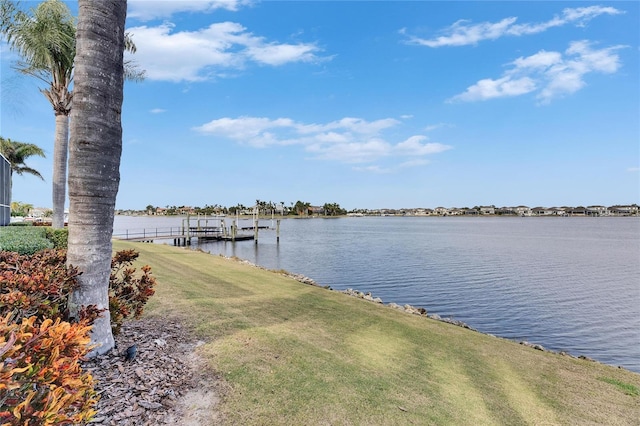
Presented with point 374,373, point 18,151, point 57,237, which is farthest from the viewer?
point 18,151

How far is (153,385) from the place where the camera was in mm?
4734

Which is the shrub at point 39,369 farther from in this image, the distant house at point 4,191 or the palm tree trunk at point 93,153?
the distant house at point 4,191

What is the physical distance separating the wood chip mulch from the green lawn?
0.88 feet

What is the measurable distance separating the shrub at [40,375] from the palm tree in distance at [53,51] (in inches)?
662

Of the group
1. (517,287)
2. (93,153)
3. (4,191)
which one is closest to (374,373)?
(93,153)

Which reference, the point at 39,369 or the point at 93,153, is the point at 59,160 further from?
the point at 39,369

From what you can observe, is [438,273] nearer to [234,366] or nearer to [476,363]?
[476,363]

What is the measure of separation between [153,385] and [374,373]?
345 centimetres

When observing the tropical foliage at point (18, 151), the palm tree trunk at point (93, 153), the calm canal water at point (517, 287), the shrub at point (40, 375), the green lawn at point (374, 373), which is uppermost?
the tropical foliage at point (18, 151)

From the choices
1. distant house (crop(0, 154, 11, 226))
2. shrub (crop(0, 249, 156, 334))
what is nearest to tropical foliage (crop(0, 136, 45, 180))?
distant house (crop(0, 154, 11, 226))

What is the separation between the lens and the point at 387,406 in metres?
5.11

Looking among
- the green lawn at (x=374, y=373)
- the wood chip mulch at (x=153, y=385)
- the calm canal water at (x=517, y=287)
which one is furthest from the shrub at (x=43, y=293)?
the calm canal water at (x=517, y=287)

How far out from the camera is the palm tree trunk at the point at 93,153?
487 cm

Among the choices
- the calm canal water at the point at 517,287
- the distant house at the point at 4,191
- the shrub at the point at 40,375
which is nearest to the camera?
the shrub at the point at 40,375
